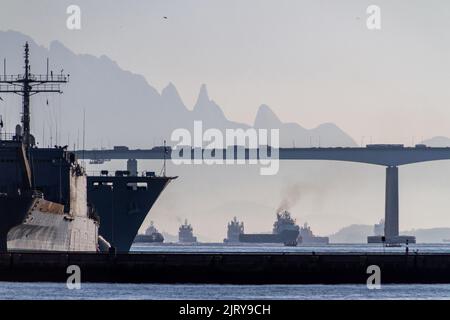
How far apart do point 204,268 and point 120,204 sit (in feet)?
184

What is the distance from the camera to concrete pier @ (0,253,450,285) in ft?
212

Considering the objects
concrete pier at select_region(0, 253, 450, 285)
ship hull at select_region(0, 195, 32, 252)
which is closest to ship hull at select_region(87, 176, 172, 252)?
ship hull at select_region(0, 195, 32, 252)

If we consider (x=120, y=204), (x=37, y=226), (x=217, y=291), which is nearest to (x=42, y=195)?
(x=37, y=226)

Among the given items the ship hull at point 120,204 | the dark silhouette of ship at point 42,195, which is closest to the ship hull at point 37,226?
the dark silhouette of ship at point 42,195

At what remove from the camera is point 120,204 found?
120875 millimetres

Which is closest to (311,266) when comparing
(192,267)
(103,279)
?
(192,267)

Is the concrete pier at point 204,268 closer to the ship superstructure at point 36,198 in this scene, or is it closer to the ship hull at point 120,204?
the ship superstructure at point 36,198

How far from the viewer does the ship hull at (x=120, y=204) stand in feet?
392

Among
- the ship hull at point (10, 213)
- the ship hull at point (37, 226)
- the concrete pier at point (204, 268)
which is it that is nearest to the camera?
the concrete pier at point (204, 268)

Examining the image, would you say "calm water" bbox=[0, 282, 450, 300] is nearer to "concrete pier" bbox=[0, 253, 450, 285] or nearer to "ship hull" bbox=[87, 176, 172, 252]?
"concrete pier" bbox=[0, 253, 450, 285]

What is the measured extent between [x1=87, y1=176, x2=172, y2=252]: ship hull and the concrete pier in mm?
52249

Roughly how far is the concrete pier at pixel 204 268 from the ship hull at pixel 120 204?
52249mm

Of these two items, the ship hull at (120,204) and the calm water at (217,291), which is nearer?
the calm water at (217,291)
